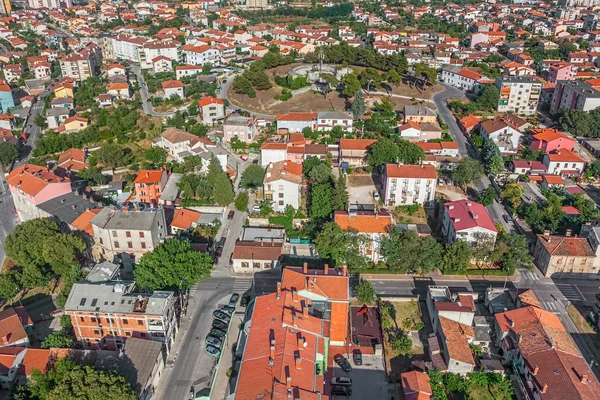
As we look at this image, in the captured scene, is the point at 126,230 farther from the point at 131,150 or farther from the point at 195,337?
the point at 131,150

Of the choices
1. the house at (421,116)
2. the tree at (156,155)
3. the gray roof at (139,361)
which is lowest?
the gray roof at (139,361)

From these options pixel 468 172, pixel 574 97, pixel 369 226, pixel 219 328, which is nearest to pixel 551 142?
pixel 468 172

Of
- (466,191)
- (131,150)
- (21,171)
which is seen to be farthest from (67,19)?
(466,191)

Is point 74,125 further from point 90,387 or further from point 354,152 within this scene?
point 90,387

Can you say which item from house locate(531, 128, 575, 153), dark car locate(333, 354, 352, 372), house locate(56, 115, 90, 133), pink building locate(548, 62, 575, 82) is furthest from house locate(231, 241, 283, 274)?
pink building locate(548, 62, 575, 82)

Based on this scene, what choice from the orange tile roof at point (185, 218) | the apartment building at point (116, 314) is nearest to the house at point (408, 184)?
the orange tile roof at point (185, 218)

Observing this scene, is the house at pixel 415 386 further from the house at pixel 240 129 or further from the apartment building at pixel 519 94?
the apartment building at pixel 519 94
